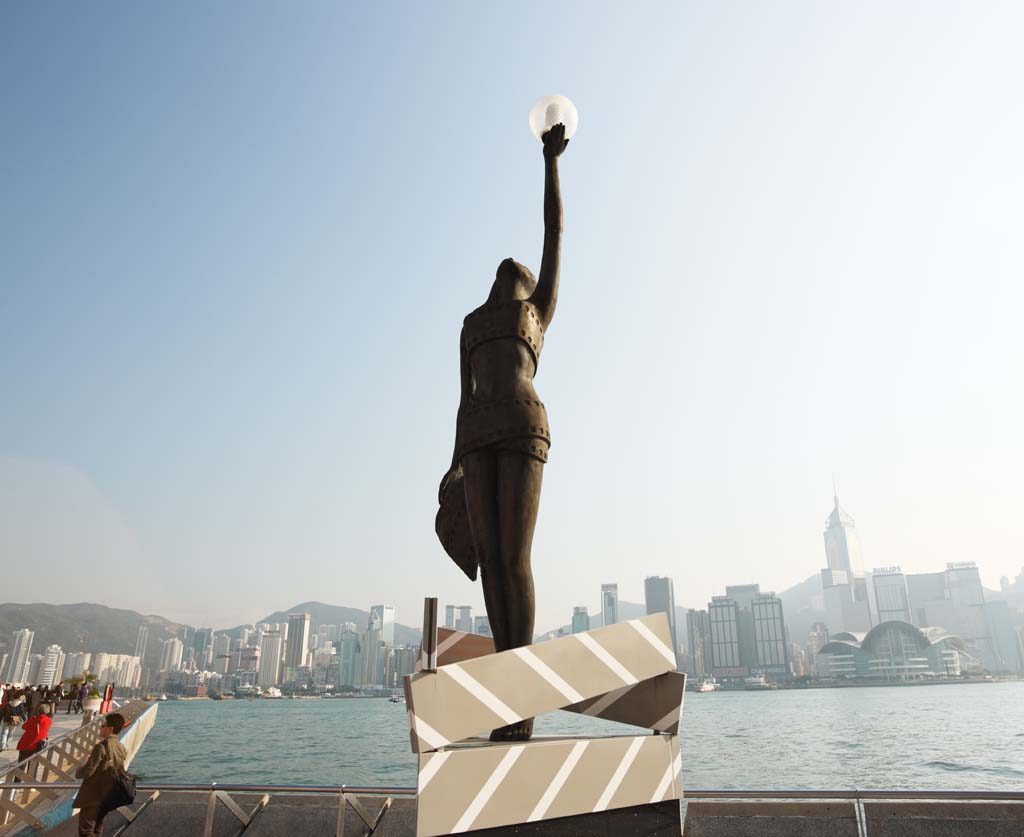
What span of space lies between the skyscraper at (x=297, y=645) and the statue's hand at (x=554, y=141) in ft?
A: 609

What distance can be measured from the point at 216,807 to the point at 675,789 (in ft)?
13.0

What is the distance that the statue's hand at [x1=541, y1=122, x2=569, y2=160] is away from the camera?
19.0ft

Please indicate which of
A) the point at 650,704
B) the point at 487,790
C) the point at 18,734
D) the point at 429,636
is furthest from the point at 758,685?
the point at 429,636

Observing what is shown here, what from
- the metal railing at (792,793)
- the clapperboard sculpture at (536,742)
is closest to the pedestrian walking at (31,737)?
the metal railing at (792,793)

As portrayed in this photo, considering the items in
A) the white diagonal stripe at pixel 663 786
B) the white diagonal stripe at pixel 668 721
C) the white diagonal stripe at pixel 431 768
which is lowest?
the white diagonal stripe at pixel 663 786

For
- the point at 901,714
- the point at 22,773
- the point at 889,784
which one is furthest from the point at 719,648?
the point at 22,773

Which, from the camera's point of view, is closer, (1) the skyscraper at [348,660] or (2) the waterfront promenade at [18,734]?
(2) the waterfront promenade at [18,734]

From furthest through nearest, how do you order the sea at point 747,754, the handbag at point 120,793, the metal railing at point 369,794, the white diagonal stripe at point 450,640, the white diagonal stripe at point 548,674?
1. the sea at point 747,754
2. the white diagonal stripe at point 450,640
3. the handbag at point 120,793
4. the metal railing at point 369,794
5. the white diagonal stripe at point 548,674

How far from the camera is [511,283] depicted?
5.45m

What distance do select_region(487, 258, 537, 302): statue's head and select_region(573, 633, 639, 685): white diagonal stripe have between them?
2704 mm

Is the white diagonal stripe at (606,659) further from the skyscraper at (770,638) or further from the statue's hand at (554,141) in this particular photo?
the skyscraper at (770,638)

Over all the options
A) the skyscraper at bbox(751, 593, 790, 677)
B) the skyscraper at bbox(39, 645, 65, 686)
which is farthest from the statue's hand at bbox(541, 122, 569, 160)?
the skyscraper at bbox(39, 645, 65, 686)

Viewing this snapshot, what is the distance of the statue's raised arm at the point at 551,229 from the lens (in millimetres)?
5438

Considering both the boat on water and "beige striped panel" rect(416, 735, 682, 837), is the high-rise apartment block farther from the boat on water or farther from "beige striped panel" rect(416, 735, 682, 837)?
"beige striped panel" rect(416, 735, 682, 837)
